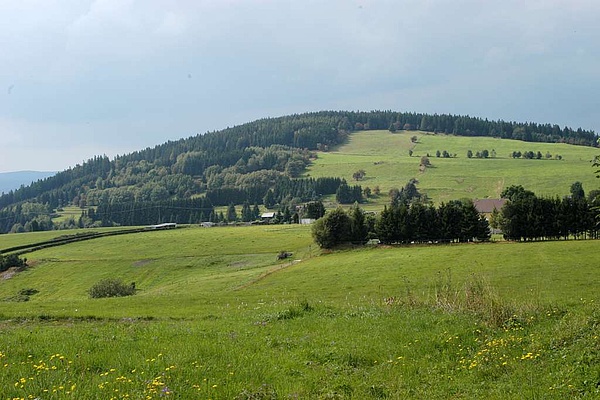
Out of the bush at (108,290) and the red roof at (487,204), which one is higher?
the red roof at (487,204)

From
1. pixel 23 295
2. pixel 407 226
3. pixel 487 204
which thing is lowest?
pixel 23 295

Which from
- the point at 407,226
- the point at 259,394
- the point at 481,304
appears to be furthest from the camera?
the point at 407,226

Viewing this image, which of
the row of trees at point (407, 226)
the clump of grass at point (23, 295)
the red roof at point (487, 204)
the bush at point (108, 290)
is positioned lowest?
the clump of grass at point (23, 295)

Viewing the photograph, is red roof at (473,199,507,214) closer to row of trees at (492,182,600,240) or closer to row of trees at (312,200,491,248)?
row of trees at (492,182,600,240)

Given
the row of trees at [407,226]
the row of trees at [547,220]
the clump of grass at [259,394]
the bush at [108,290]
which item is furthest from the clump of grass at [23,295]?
the row of trees at [547,220]

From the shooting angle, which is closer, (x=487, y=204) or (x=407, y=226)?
(x=407, y=226)

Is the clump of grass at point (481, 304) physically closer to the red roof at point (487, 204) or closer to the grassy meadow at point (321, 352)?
the grassy meadow at point (321, 352)

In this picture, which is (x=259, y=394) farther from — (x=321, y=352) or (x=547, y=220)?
(x=547, y=220)

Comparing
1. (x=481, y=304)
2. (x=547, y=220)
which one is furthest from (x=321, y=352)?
(x=547, y=220)

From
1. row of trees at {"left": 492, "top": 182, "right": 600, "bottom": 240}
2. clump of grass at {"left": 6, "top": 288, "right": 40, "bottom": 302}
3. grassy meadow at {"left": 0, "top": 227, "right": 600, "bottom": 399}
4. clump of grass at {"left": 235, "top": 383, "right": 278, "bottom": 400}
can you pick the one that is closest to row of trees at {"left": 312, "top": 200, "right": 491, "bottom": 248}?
row of trees at {"left": 492, "top": 182, "right": 600, "bottom": 240}

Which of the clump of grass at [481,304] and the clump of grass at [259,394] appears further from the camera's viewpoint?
the clump of grass at [481,304]

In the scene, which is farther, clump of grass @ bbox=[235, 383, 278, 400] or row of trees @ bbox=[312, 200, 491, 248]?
row of trees @ bbox=[312, 200, 491, 248]

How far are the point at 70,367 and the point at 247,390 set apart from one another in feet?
14.2

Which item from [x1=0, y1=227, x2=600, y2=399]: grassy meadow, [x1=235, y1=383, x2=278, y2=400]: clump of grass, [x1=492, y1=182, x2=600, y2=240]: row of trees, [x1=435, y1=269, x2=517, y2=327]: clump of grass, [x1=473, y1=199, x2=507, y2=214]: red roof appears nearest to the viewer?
[x1=235, y1=383, x2=278, y2=400]: clump of grass
